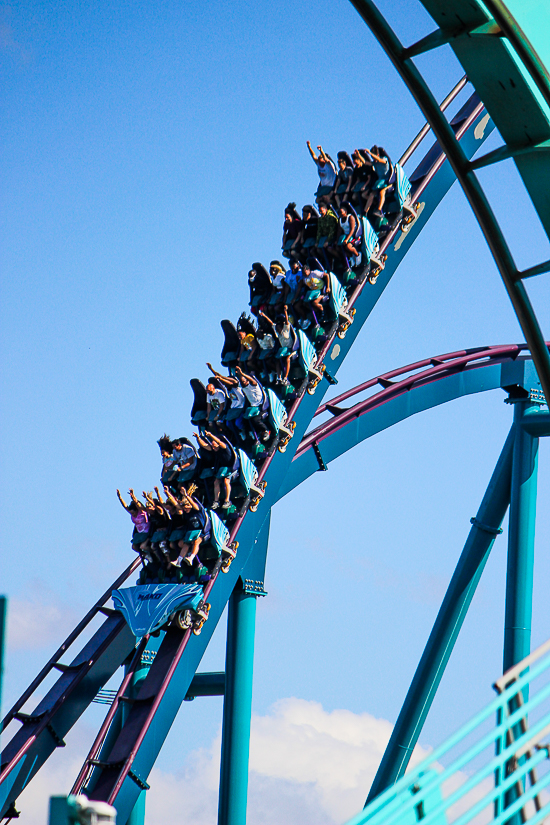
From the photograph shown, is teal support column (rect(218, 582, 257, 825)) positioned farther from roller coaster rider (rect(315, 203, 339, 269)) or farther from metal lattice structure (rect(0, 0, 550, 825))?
roller coaster rider (rect(315, 203, 339, 269))

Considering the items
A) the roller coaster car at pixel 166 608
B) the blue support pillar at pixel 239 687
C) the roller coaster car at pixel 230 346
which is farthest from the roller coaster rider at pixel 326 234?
the roller coaster car at pixel 166 608

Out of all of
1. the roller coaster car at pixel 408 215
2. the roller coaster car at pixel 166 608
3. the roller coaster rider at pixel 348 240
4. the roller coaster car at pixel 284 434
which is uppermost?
the roller coaster car at pixel 408 215

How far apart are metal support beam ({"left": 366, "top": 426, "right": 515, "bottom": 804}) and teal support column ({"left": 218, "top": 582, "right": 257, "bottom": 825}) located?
5.17 ft

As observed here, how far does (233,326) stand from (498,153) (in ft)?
21.0

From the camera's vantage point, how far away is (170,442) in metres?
10.2

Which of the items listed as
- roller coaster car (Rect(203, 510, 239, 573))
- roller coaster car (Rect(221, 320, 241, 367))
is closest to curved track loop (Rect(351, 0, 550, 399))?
roller coaster car (Rect(203, 510, 239, 573))

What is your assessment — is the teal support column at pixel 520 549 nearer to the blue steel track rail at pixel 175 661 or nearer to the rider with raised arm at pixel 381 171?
the blue steel track rail at pixel 175 661

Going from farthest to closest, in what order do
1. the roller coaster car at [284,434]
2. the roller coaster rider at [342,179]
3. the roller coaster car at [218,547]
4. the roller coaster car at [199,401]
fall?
1. the roller coaster rider at [342,179]
2. the roller coaster car at [199,401]
3. the roller coaster car at [284,434]
4. the roller coaster car at [218,547]

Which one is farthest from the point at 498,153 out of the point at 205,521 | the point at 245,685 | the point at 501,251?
the point at 245,685

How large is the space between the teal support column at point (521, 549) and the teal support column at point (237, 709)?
238cm

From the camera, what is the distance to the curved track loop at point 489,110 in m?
4.32

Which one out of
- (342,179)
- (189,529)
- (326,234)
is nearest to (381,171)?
(342,179)

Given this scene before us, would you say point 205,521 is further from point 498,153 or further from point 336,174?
point 498,153

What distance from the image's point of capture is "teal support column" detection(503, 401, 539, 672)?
9578mm
